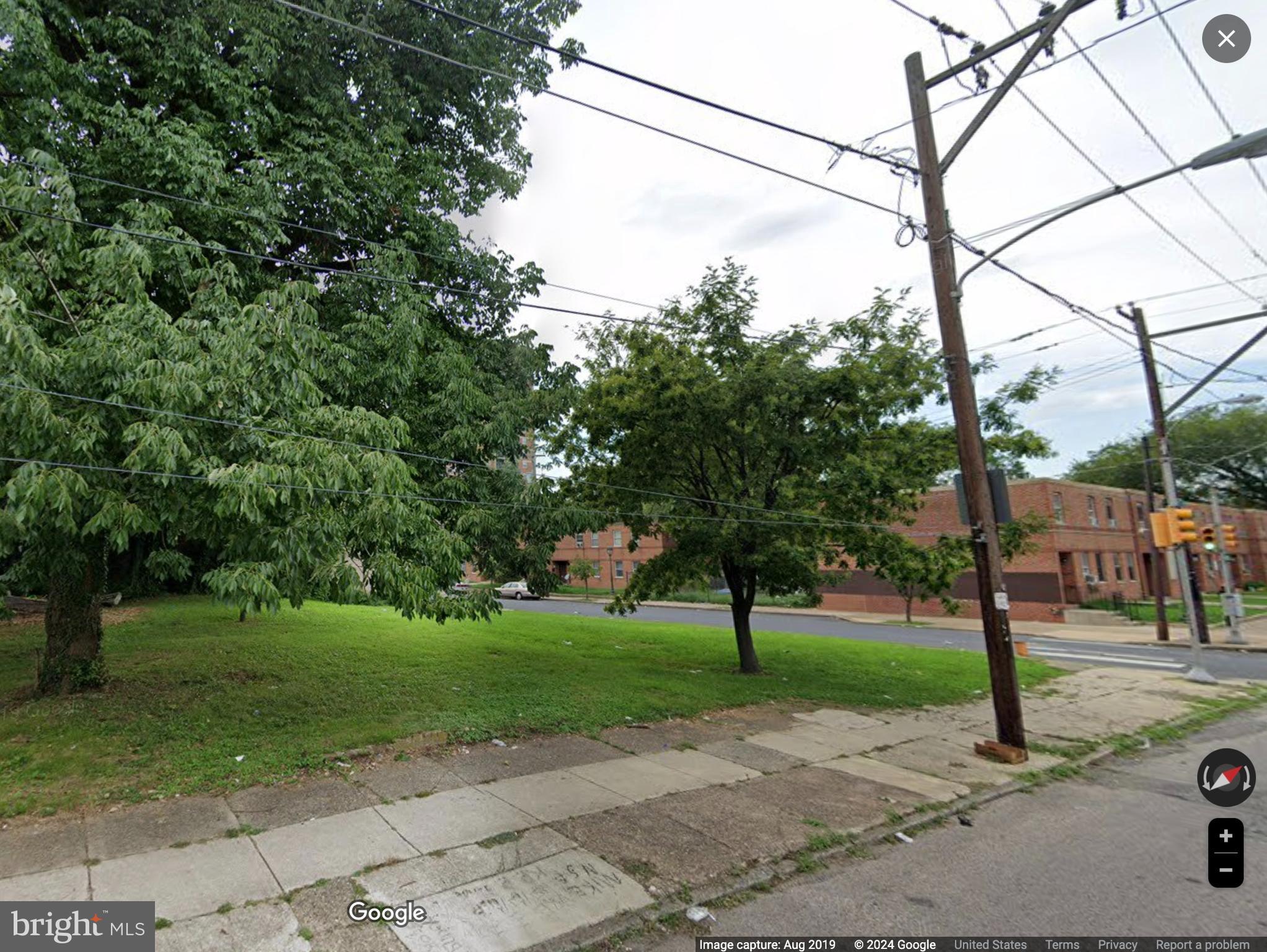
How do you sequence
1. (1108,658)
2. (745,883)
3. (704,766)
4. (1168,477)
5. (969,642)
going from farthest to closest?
(969,642) → (1108,658) → (1168,477) → (704,766) → (745,883)

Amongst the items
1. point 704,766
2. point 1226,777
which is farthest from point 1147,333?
point 704,766

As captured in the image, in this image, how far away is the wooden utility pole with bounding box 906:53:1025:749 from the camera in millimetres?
8477

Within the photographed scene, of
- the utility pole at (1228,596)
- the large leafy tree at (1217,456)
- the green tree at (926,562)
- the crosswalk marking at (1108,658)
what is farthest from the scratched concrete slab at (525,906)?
the large leafy tree at (1217,456)

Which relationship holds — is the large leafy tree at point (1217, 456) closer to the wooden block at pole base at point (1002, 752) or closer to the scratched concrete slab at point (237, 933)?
the wooden block at pole base at point (1002, 752)

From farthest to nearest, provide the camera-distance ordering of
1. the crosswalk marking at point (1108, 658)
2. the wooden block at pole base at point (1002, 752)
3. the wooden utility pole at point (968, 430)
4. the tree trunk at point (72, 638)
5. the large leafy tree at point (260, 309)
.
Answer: the crosswalk marking at point (1108, 658), the tree trunk at point (72, 638), the wooden utility pole at point (968, 430), the wooden block at pole base at point (1002, 752), the large leafy tree at point (260, 309)

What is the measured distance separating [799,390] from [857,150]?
3648 millimetres

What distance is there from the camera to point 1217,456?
149 ft

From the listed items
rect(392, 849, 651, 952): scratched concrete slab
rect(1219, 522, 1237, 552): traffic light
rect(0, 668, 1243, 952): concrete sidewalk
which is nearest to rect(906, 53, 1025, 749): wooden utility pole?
rect(0, 668, 1243, 952): concrete sidewalk

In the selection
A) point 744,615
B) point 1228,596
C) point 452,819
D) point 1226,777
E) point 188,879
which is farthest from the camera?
point 1228,596

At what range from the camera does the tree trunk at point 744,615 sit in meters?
13.1

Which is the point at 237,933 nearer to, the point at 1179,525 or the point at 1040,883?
the point at 1040,883

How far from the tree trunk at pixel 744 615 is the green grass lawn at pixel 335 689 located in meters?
0.49

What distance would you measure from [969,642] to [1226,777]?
17.7m

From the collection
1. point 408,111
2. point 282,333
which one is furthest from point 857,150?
point 282,333
